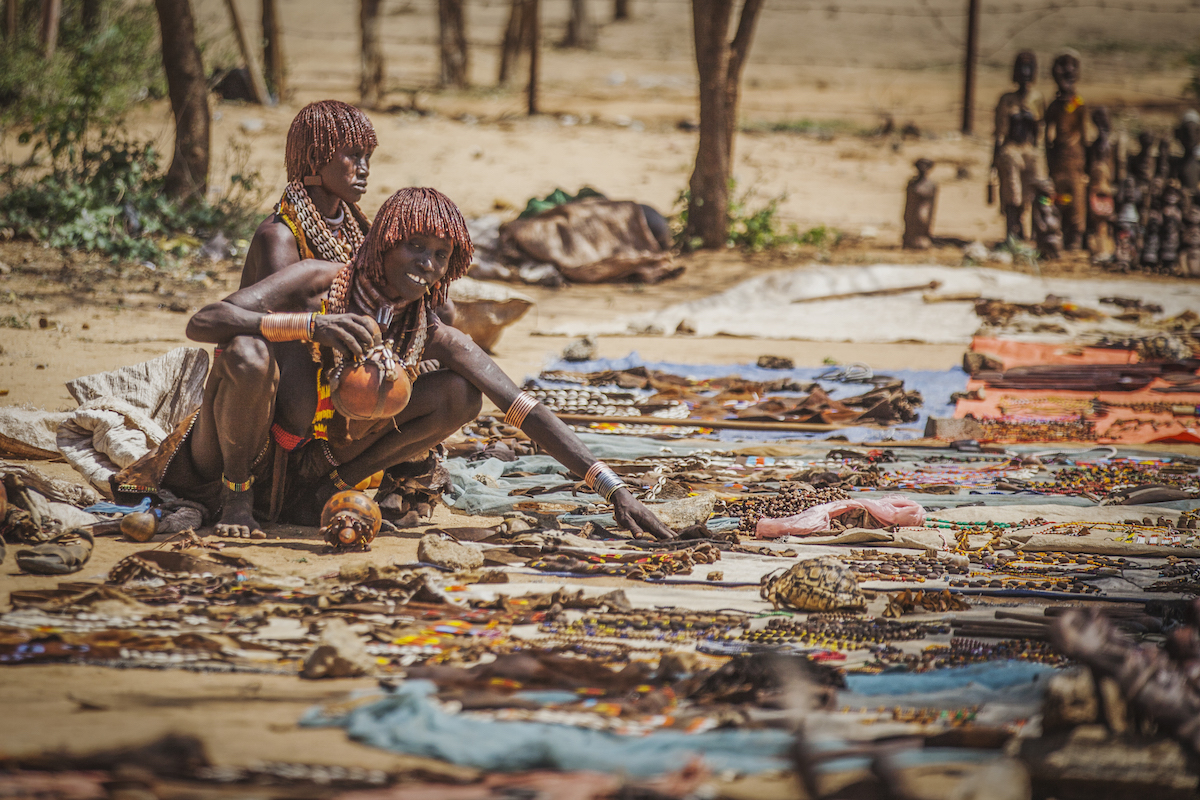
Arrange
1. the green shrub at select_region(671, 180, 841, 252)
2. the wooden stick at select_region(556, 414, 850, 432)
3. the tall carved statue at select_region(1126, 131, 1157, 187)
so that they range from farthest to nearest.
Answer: the tall carved statue at select_region(1126, 131, 1157, 187)
the green shrub at select_region(671, 180, 841, 252)
the wooden stick at select_region(556, 414, 850, 432)

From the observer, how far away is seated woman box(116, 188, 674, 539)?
3.72 m

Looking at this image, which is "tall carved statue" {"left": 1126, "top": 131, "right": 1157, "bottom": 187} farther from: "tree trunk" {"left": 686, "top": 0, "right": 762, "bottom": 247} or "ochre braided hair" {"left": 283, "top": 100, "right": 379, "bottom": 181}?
"ochre braided hair" {"left": 283, "top": 100, "right": 379, "bottom": 181}

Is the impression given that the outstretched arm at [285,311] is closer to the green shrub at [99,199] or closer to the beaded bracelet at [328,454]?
the beaded bracelet at [328,454]

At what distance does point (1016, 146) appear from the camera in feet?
40.0

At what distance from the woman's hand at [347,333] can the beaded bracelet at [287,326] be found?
1.0 inches

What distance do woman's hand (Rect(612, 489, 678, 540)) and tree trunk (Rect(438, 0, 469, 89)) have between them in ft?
55.8

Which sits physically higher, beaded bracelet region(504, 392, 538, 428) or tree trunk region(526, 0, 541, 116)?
tree trunk region(526, 0, 541, 116)

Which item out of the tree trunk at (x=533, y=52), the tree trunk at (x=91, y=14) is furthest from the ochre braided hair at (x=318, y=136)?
the tree trunk at (x=91, y=14)

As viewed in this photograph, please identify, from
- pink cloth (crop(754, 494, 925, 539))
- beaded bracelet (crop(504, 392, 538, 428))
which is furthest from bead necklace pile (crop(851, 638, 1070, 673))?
beaded bracelet (crop(504, 392, 538, 428))

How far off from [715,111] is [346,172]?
310 inches

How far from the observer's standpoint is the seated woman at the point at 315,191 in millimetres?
3984

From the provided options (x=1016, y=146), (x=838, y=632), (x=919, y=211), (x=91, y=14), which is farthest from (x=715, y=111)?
(x=91, y=14)

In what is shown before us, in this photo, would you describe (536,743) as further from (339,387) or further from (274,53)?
(274,53)

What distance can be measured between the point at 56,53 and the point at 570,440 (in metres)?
12.1
